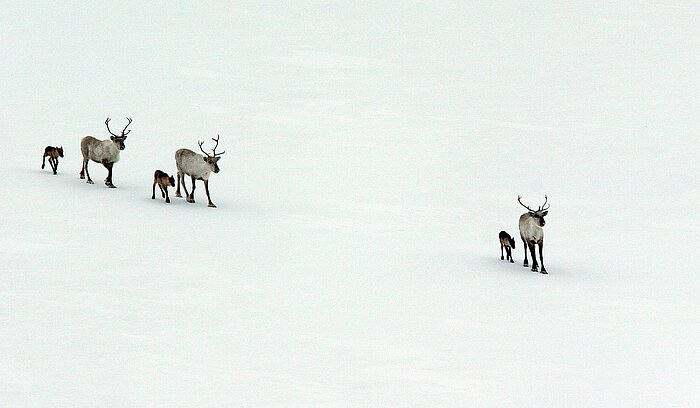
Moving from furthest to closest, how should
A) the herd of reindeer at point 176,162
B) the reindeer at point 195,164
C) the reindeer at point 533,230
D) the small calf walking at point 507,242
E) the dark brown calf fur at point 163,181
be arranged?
the reindeer at point 195,164 → the herd of reindeer at point 176,162 → the dark brown calf fur at point 163,181 → the small calf walking at point 507,242 → the reindeer at point 533,230

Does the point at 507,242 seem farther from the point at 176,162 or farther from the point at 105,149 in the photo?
the point at 105,149

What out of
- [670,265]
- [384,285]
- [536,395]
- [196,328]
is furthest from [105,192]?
[536,395]

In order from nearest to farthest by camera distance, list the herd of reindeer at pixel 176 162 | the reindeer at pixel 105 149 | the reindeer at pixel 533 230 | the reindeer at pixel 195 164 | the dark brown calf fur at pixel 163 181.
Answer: the reindeer at pixel 533 230
the dark brown calf fur at pixel 163 181
the herd of reindeer at pixel 176 162
the reindeer at pixel 195 164
the reindeer at pixel 105 149

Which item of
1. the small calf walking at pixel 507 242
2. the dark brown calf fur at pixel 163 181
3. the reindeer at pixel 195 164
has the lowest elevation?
the small calf walking at pixel 507 242

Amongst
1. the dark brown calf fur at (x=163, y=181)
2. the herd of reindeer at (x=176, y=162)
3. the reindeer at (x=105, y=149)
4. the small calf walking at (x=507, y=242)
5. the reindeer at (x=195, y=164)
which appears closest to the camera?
the small calf walking at (x=507, y=242)

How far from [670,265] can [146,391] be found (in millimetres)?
11279

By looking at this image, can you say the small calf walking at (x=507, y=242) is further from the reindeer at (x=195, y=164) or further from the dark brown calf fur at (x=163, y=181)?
the dark brown calf fur at (x=163, y=181)

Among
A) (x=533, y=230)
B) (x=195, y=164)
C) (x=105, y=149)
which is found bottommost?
(x=533, y=230)

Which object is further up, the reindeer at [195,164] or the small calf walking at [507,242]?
the reindeer at [195,164]

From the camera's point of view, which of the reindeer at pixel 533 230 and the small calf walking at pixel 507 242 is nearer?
the reindeer at pixel 533 230

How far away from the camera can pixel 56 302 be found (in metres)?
12.5

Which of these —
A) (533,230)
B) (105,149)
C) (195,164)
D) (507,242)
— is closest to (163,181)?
(195,164)

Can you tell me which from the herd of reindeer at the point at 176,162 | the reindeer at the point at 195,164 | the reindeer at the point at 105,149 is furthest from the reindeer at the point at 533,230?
the reindeer at the point at 105,149

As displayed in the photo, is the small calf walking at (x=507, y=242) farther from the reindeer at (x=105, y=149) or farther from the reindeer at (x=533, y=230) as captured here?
the reindeer at (x=105, y=149)
